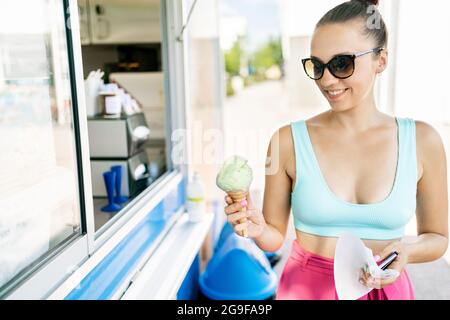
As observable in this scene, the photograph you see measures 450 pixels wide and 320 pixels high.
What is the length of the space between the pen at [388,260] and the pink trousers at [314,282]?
3.0 inches

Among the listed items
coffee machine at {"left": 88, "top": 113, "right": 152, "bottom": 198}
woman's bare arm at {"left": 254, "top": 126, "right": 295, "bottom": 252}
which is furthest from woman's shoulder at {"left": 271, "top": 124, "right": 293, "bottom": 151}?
coffee machine at {"left": 88, "top": 113, "right": 152, "bottom": 198}

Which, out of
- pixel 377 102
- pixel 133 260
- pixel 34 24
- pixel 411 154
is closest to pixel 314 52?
pixel 377 102

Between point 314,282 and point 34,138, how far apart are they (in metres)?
0.84

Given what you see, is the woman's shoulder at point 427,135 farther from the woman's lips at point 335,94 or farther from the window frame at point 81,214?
the window frame at point 81,214

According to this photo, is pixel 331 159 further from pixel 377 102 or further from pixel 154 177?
pixel 154 177

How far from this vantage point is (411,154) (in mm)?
845

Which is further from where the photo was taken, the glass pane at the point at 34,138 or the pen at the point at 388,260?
the glass pane at the point at 34,138

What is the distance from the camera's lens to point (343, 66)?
2.35ft

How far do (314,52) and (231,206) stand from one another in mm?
316

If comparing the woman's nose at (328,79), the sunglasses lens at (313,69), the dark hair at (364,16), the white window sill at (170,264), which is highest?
the dark hair at (364,16)

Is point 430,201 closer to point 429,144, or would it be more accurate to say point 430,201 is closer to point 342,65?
point 429,144

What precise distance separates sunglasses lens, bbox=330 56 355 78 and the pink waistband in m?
0.41

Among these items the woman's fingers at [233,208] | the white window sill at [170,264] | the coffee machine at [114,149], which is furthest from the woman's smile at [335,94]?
the coffee machine at [114,149]

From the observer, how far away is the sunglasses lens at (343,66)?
0.72 m
